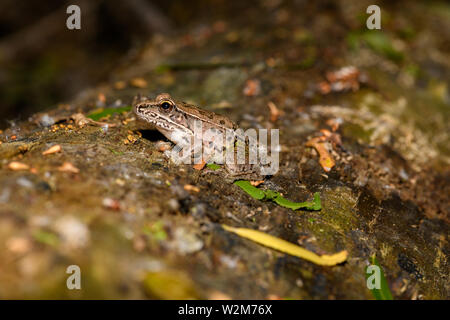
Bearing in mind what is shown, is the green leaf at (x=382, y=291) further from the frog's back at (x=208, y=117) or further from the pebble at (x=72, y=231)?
the pebble at (x=72, y=231)

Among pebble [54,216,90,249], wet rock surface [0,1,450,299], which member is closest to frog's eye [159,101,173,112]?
wet rock surface [0,1,450,299]

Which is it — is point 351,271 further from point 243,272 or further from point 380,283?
point 243,272

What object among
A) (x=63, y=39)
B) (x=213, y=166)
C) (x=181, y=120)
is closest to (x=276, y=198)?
(x=213, y=166)

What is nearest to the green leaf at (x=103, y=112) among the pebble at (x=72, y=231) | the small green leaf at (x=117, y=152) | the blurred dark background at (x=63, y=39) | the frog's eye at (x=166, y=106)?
the frog's eye at (x=166, y=106)

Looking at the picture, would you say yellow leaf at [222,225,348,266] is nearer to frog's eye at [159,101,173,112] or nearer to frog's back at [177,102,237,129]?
frog's back at [177,102,237,129]

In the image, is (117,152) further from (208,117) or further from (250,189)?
(250,189)

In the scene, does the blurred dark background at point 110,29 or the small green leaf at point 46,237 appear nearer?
the small green leaf at point 46,237
